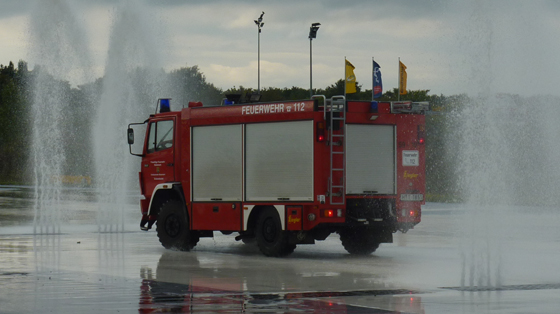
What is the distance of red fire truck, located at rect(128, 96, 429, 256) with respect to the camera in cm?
1833

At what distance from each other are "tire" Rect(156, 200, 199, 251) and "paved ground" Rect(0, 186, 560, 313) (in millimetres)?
319

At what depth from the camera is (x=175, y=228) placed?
20.8 m

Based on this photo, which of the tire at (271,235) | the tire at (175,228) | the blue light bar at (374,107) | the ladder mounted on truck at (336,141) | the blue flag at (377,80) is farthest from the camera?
the blue flag at (377,80)

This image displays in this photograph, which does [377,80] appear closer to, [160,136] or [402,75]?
[402,75]

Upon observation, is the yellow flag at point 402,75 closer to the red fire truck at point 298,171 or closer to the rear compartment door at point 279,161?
the red fire truck at point 298,171

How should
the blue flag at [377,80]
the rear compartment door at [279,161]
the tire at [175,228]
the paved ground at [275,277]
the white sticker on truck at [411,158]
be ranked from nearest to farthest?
the paved ground at [275,277] < the rear compartment door at [279,161] < the white sticker on truck at [411,158] < the tire at [175,228] < the blue flag at [377,80]

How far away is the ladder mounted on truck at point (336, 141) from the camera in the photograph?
719 inches

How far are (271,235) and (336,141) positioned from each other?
212cm

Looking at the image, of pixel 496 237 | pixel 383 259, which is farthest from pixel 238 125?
pixel 496 237

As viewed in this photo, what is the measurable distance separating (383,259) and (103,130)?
16.5 m

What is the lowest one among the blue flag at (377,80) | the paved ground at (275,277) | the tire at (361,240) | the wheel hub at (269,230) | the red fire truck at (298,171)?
the paved ground at (275,277)

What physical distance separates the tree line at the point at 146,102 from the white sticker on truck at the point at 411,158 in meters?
16.7

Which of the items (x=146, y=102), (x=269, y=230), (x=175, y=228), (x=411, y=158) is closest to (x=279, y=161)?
(x=269, y=230)

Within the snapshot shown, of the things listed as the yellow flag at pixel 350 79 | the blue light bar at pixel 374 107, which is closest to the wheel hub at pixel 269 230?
the blue light bar at pixel 374 107
